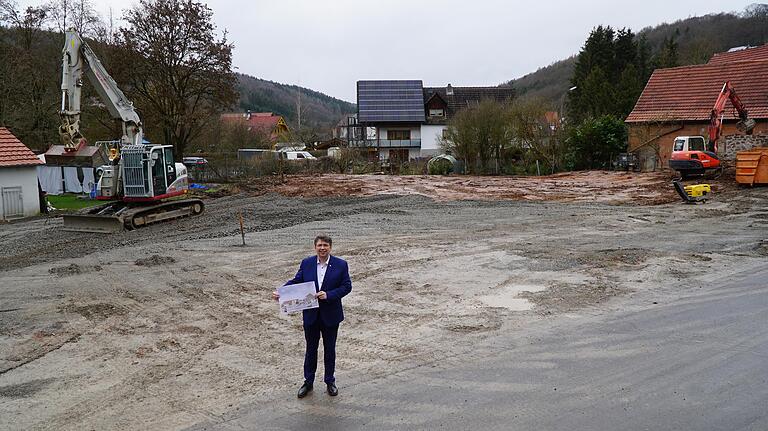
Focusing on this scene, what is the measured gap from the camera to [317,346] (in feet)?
21.1

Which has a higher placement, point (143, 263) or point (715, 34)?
point (715, 34)

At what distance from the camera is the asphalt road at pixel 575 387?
5754 mm

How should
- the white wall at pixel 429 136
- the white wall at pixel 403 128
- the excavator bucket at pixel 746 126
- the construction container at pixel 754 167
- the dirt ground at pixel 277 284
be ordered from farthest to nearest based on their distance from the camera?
the white wall at pixel 403 128
the white wall at pixel 429 136
the excavator bucket at pixel 746 126
the construction container at pixel 754 167
the dirt ground at pixel 277 284

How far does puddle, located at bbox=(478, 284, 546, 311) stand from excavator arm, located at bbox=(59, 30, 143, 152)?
45.7 feet

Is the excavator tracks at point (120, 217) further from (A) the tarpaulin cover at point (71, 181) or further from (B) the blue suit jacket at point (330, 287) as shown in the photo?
(B) the blue suit jacket at point (330, 287)

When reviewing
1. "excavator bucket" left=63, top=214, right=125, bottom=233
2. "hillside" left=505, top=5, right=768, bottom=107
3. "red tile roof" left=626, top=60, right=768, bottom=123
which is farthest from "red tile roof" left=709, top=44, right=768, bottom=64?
"excavator bucket" left=63, top=214, right=125, bottom=233

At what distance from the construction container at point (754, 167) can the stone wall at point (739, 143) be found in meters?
5.15

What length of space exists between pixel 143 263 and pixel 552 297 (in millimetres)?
8928

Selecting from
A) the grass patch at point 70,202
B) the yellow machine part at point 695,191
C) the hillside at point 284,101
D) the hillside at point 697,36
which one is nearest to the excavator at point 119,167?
the grass patch at point 70,202

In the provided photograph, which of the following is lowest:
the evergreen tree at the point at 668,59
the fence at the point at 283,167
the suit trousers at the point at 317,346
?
the suit trousers at the point at 317,346

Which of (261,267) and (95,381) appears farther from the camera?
(261,267)

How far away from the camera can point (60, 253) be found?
15.7m

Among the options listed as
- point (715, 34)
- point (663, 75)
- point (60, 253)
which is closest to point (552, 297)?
point (60, 253)

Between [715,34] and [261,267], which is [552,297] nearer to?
[261,267]
